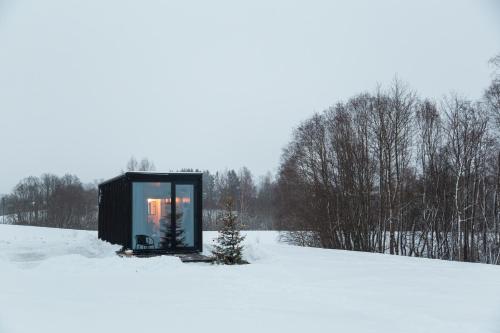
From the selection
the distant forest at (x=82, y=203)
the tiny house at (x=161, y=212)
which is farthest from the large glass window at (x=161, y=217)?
the distant forest at (x=82, y=203)

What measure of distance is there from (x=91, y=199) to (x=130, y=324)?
63778 millimetres

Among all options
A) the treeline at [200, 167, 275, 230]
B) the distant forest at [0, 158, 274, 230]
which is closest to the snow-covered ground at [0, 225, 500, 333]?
the distant forest at [0, 158, 274, 230]

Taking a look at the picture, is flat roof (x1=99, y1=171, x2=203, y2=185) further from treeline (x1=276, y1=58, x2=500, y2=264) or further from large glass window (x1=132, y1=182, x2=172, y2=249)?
treeline (x1=276, y1=58, x2=500, y2=264)

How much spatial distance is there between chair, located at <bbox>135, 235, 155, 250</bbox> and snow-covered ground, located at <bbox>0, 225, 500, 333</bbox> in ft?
8.97

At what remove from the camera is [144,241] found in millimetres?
14375

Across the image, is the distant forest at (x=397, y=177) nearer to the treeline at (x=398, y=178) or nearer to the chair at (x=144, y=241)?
the treeline at (x=398, y=178)

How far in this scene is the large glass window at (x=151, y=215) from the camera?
14.3m

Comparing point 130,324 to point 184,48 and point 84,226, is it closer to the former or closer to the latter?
point 184,48

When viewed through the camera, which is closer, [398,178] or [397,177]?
[397,177]

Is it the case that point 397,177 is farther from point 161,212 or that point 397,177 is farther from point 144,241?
point 144,241

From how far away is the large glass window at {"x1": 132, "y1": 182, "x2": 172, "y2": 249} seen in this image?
1434cm

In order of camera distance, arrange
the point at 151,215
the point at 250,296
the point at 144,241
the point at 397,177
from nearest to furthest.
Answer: the point at 250,296 < the point at 144,241 < the point at 151,215 < the point at 397,177

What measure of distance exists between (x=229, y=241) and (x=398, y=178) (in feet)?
52.9

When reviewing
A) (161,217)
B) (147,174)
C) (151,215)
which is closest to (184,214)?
Answer: (161,217)
